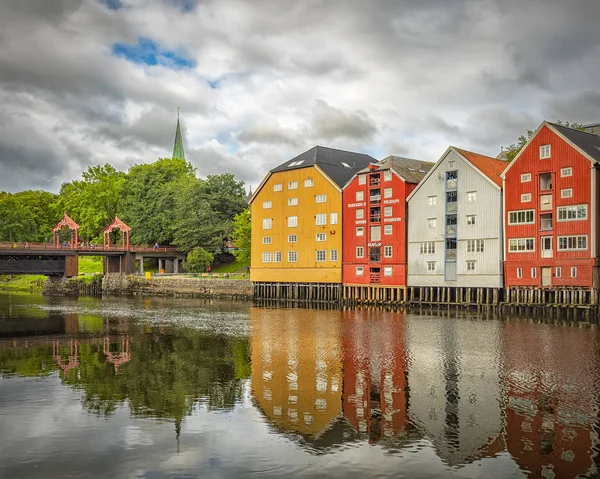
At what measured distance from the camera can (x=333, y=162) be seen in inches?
2687

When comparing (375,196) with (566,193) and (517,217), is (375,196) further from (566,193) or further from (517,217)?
(566,193)

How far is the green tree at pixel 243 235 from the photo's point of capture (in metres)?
78.4

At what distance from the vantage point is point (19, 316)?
163 ft

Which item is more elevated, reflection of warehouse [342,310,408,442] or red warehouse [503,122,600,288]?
red warehouse [503,122,600,288]

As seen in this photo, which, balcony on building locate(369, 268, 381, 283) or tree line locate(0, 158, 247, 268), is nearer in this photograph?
balcony on building locate(369, 268, 381, 283)

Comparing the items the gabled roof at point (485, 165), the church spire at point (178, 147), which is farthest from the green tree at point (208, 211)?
the church spire at point (178, 147)

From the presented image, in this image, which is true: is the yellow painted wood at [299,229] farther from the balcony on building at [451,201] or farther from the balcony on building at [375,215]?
the balcony on building at [451,201]

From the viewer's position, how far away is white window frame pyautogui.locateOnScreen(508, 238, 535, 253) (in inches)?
1940

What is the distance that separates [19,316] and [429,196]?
1453 inches

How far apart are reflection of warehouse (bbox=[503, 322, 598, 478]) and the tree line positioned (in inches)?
2329

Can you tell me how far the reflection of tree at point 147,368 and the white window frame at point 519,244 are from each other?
26452mm

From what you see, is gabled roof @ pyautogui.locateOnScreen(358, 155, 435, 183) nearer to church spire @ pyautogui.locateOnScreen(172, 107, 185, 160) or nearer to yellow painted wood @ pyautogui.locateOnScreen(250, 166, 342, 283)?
yellow painted wood @ pyautogui.locateOnScreen(250, 166, 342, 283)

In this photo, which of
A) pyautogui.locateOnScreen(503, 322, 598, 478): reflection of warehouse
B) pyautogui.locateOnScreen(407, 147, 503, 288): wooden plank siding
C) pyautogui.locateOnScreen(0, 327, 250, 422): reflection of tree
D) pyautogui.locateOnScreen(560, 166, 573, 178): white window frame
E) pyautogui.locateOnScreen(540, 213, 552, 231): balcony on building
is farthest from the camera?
pyautogui.locateOnScreen(407, 147, 503, 288): wooden plank siding

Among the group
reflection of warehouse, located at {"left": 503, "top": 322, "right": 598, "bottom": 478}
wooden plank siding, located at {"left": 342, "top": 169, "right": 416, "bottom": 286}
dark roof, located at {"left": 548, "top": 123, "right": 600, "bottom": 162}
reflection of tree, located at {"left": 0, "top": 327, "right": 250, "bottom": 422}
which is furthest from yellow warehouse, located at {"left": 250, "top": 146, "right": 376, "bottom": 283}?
reflection of warehouse, located at {"left": 503, "top": 322, "right": 598, "bottom": 478}
